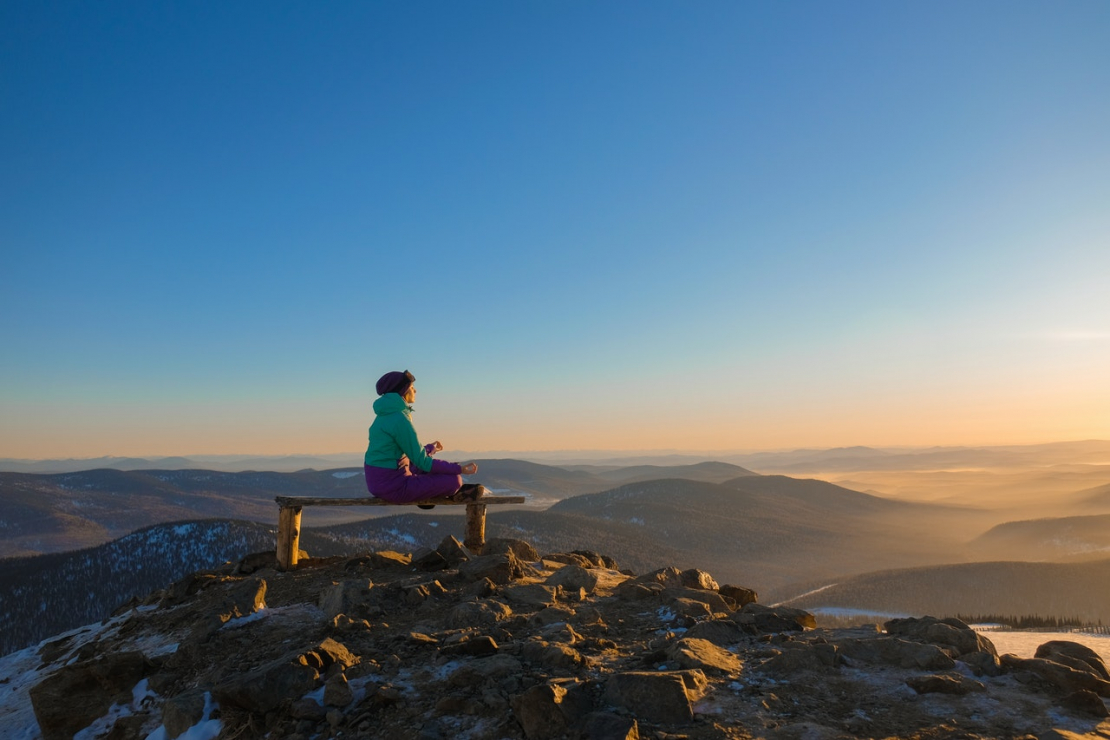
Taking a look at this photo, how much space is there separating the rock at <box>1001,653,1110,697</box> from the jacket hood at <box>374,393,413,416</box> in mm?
9573

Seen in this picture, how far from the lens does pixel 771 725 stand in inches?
215

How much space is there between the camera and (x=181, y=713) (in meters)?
6.80

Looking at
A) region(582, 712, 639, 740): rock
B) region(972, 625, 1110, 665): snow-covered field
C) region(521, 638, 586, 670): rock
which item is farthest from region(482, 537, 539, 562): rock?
region(972, 625, 1110, 665): snow-covered field

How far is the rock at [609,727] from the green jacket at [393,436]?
665cm

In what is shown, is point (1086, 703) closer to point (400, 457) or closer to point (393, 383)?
point (400, 457)

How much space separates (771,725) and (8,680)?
13985mm

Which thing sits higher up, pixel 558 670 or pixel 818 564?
pixel 558 670

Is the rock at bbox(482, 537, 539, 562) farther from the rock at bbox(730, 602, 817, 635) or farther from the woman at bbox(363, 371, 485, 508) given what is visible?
the rock at bbox(730, 602, 817, 635)

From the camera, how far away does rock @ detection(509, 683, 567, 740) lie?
5.60 meters

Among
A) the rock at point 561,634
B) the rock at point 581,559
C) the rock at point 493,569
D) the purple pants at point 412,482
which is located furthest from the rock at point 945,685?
the rock at point 581,559

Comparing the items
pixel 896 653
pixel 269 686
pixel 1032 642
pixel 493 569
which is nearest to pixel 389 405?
pixel 493 569

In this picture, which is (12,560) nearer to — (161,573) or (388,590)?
(161,573)

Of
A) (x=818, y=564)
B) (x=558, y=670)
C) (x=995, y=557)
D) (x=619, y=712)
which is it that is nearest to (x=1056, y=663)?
(x=619, y=712)

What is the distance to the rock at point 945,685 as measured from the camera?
6.12 m
